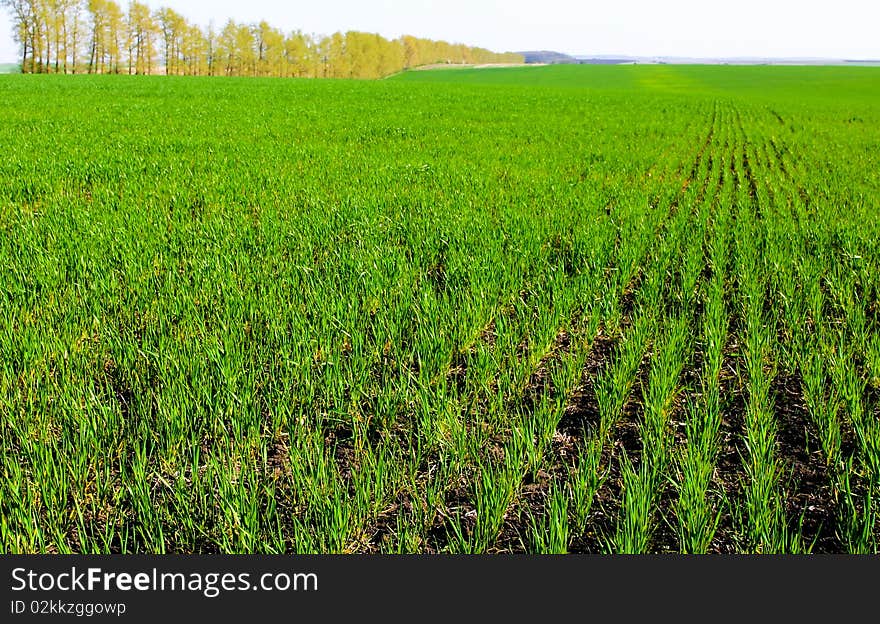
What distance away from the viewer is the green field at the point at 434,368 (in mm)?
2541

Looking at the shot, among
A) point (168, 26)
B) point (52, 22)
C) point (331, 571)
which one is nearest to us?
point (331, 571)

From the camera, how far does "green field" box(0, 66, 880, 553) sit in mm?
2541

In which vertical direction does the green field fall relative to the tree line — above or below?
below

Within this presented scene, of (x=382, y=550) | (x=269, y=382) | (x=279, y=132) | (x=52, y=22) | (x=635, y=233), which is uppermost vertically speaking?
(x=52, y=22)

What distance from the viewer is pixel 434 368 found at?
388 centimetres

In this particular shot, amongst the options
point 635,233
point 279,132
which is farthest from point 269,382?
point 279,132

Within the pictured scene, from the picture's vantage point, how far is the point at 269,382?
135 inches

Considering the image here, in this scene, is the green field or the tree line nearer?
the green field

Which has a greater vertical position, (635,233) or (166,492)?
(635,233)

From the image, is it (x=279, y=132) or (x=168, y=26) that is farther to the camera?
(x=168, y=26)

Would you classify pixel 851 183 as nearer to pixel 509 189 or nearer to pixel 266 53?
pixel 509 189

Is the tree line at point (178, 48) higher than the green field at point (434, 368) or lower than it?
higher

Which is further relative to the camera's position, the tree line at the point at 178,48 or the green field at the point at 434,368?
the tree line at the point at 178,48

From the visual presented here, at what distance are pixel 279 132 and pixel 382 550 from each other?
15409 millimetres
